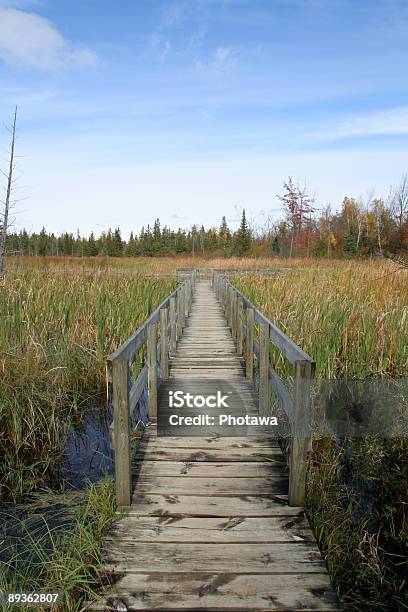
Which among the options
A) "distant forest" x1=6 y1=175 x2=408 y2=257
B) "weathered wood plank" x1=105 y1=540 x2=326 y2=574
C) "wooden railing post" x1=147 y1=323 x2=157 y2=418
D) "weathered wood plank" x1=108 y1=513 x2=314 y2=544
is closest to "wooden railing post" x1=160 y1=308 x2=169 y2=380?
"wooden railing post" x1=147 y1=323 x2=157 y2=418

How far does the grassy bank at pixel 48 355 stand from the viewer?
3.74 meters

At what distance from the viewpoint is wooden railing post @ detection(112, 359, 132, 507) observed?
245 cm

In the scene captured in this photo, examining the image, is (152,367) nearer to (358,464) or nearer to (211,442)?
(211,442)

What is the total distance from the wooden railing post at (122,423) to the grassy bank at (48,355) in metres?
1.31

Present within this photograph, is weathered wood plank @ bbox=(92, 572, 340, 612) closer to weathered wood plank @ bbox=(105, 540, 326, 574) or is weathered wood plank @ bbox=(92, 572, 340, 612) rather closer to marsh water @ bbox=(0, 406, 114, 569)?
weathered wood plank @ bbox=(105, 540, 326, 574)

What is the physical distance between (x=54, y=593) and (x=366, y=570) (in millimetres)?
1797

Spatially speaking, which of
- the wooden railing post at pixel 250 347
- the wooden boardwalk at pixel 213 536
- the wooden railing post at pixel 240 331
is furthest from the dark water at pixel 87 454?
the wooden railing post at pixel 240 331

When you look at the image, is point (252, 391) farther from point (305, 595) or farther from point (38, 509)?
point (305, 595)

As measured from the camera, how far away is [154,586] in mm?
1945

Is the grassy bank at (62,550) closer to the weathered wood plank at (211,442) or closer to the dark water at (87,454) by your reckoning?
the dark water at (87,454)

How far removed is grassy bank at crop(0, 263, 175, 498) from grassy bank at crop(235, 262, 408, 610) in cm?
234

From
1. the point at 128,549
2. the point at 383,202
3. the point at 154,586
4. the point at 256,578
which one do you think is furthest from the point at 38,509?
the point at 383,202

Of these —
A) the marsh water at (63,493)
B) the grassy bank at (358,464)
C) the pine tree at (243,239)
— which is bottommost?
the marsh water at (63,493)

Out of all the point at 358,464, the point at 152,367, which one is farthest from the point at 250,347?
the point at 358,464
